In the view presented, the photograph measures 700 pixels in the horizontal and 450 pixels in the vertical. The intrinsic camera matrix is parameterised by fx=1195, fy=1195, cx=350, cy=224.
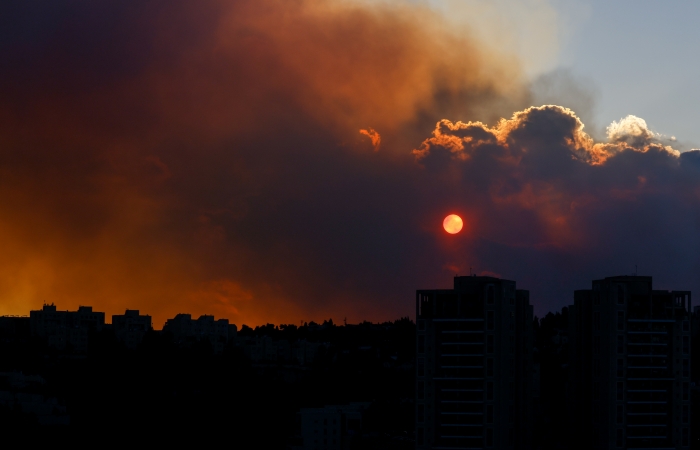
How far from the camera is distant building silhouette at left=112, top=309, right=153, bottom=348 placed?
395 ft

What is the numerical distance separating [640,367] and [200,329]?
72913 millimetres

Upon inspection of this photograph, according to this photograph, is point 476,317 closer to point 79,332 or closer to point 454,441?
point 454,441

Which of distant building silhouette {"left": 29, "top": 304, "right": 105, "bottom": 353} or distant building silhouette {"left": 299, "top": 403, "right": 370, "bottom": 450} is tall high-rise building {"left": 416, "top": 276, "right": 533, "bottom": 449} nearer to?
distant building silhouette {"left": 299, "top": 403, "right": 370, "bottom": 450}

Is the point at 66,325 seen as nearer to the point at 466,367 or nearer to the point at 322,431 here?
the point at 322,431

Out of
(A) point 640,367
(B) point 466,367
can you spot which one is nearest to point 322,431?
(B) point 466,367

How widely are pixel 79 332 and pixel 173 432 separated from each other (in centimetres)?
3985

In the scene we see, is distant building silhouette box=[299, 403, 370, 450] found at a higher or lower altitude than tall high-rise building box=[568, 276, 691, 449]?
lower

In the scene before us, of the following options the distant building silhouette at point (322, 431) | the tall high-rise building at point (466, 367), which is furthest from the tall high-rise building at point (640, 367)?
the distant building silhouette at point (322, 431)

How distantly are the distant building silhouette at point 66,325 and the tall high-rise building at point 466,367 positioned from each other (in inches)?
2393

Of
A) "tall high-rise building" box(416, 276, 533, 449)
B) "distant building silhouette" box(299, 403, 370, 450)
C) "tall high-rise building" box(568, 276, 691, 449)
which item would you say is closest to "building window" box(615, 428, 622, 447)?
"tall high-rise building" box(568, 276, 691, 449)

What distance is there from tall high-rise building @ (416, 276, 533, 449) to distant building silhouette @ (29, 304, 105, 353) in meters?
60.8

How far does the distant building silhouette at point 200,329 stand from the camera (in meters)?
127

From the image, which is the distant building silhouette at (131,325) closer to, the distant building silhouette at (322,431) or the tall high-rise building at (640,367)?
the distant building silhouette at (322,431)

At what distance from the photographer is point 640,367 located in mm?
64875
